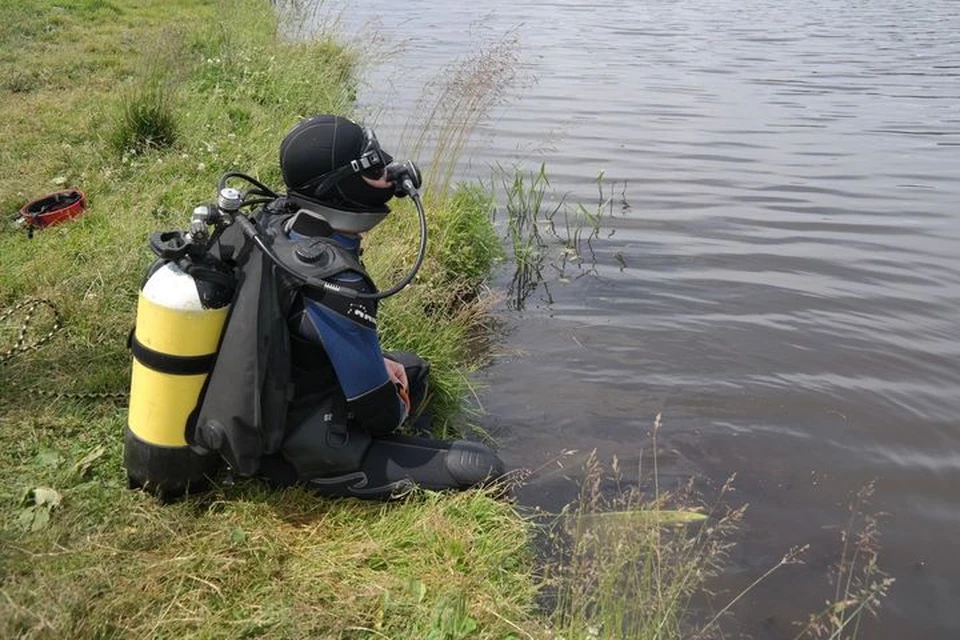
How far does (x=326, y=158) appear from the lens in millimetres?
3076

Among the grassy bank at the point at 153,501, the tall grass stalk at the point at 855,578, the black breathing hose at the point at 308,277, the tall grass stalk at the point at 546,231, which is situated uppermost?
the black breathing hose at the point at 308,277

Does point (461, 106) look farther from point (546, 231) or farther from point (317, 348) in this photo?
point (317, 348)

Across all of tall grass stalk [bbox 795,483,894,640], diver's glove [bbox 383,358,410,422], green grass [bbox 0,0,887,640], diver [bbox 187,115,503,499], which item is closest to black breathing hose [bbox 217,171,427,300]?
diver [bbox 187,115,503,499]

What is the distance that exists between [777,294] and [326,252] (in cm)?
423

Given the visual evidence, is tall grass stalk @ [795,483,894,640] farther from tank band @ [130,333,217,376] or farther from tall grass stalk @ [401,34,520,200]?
tall grass stalk @ [401,34,520,200]

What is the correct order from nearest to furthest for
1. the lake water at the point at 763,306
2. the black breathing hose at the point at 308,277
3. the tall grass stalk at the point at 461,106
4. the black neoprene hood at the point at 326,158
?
the black breathing hose at the point at 308,277 → the black neoprene hood at the point at 326,158 → the lake water at the point at 763,306 → the tall grass stalk at the point at 461,106

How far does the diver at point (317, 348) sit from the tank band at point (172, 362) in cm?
6

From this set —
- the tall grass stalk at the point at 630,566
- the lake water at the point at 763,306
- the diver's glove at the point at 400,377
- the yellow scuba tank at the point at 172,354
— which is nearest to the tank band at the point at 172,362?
the yellow scuba tank at the point at 172,354

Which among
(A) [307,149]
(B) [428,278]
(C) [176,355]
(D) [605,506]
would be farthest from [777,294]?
(C) [176,355]

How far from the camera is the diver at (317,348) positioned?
292 cm

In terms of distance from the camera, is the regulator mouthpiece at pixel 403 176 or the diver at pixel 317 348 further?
the regulator mouthpiece at pixel 403 176

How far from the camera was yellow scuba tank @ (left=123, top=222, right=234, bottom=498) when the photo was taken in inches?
114

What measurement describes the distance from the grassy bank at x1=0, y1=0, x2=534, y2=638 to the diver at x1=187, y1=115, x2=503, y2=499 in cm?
17

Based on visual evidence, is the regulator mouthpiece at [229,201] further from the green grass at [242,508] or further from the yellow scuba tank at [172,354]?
the green grass at [242,508]
